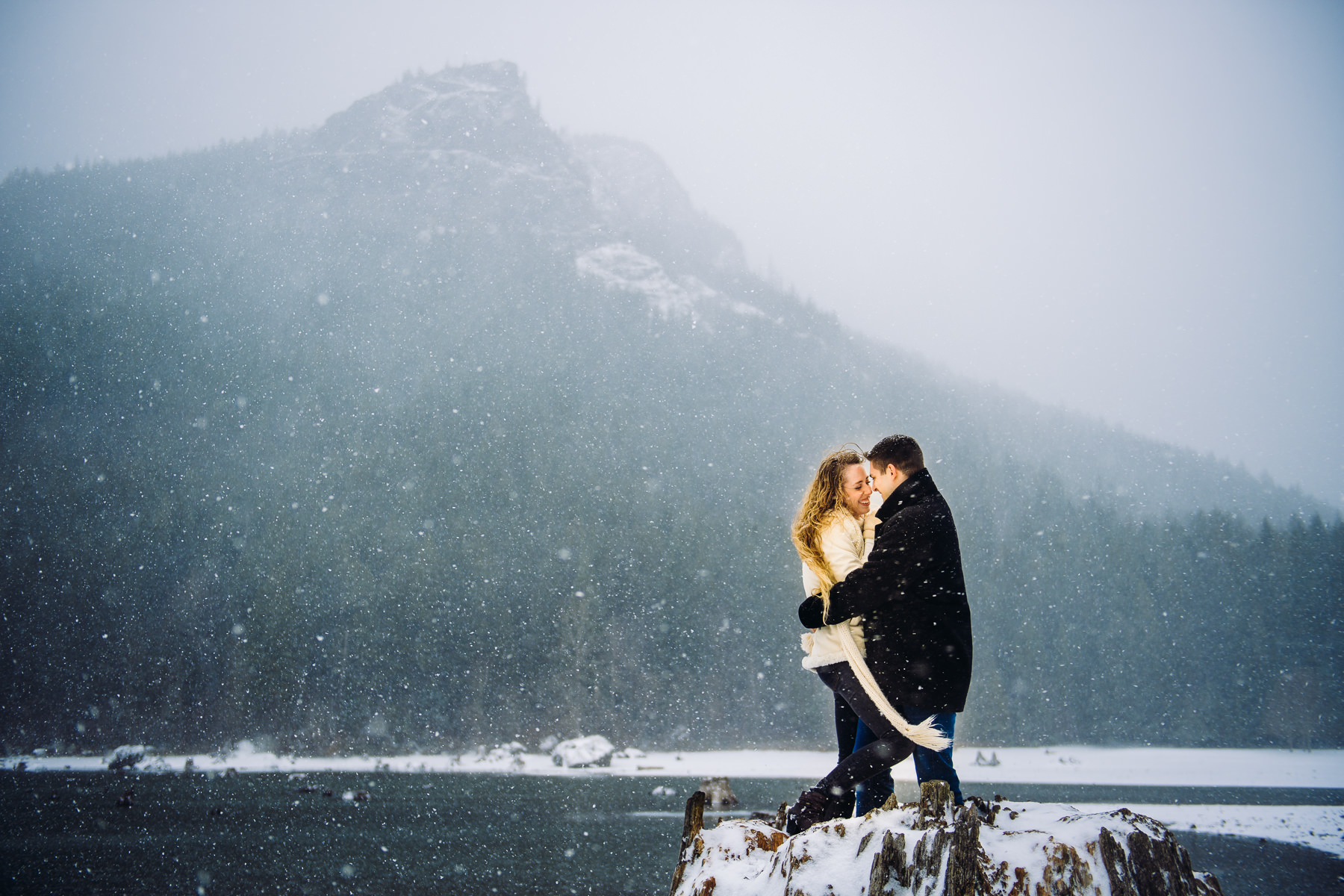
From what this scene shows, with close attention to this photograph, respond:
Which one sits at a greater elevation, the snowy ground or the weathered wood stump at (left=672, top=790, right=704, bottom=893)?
the weathered wood stump at (left=672, top=790, right=704, bottom=893)

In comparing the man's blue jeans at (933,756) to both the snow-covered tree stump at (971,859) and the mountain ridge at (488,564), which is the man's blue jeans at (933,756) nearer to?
the snow-covered tree stump at (971,859)

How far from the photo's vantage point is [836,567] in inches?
143

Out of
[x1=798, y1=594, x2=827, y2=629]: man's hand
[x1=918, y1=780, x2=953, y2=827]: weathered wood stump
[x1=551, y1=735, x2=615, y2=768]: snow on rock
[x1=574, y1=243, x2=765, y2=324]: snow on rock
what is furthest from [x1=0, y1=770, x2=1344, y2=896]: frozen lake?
[x1=574, y1=243, x2=765, y2=324]: snow on rock

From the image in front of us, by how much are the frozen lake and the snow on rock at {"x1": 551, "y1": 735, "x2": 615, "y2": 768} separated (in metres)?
9.04

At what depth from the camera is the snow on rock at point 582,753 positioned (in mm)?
44969

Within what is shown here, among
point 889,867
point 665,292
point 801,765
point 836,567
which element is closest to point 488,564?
point 801,765

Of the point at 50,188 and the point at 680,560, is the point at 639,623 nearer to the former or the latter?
the point at 680,560

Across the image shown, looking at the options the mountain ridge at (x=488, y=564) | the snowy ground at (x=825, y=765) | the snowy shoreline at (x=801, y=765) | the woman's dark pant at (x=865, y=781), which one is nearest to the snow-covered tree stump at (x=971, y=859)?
the woman's dark pant at (x=865, y=781)

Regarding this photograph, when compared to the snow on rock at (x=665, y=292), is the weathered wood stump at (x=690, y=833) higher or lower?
lower

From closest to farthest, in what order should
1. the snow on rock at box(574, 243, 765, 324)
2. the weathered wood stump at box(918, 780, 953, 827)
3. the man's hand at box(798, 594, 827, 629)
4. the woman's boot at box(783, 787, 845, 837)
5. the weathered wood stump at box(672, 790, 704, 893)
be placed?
the weathered wood stump at box(918, 780, 953, 827) < the weathered wood stump at box(672, 790, 704, 893) < the woman's boot at box(783, 787, 845, 837) < the man's hand at box(798, 594, 827, 629) < the snow on rock at box(574, 243, 765, 324)

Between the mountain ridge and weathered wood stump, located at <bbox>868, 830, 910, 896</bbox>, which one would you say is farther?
the mountain ridge

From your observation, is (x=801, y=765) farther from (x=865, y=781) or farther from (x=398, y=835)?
(x=865, y=781)

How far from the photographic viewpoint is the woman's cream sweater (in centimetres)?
354

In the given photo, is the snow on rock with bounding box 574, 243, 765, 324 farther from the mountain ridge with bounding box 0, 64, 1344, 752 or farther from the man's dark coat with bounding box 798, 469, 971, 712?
the man's dark coat with bounding box 798, 469, 971, 712
